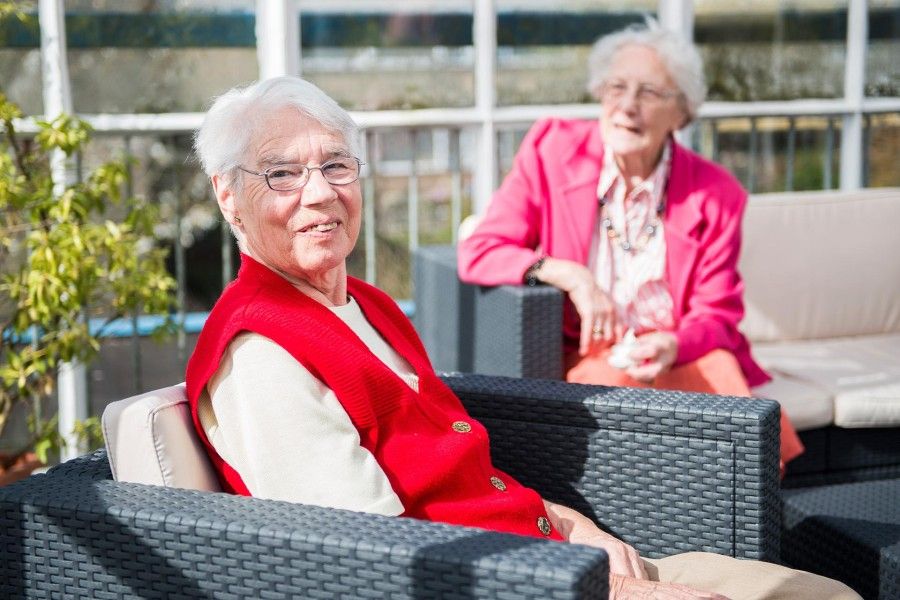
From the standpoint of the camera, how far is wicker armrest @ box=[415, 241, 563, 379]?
9.80 feet

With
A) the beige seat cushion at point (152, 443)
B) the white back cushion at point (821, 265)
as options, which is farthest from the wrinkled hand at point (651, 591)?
the white back cushion at point (821, 265)

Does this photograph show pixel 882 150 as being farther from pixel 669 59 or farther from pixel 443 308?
pixel 443 308

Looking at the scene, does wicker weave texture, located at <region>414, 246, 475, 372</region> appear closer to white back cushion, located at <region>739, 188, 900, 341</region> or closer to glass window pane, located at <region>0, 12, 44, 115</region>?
white back cushion, located at <region>739, 188, 900, 341</region>

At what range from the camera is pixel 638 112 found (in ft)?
10.2

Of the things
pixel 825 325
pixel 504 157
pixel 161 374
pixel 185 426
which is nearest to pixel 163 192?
pixel 161 374

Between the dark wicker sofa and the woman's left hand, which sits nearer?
the woman's left hand

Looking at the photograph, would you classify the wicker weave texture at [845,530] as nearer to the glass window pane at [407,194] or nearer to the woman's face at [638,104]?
the woman's face at [638,104]

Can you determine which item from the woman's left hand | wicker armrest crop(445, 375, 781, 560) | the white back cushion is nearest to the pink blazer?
the woman's left hand

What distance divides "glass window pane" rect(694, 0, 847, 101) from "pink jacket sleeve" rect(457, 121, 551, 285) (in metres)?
1.45

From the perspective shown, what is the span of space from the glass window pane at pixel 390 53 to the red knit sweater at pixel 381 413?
2.25 m

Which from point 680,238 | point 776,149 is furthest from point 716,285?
point 776,149

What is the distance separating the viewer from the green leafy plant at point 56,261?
3061 millimetres

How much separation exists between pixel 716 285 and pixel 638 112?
0.49 metres

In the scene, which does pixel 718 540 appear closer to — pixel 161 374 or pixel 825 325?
pixel 825 325
